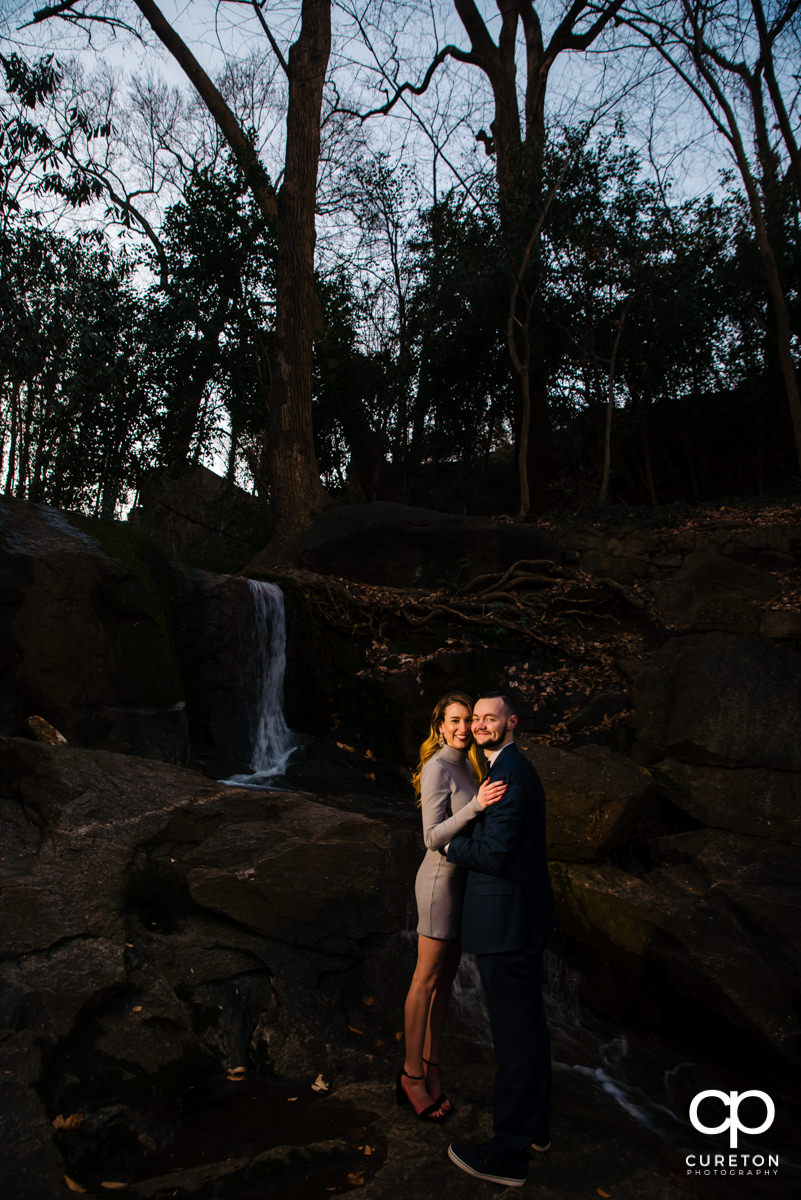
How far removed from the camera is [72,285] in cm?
1236

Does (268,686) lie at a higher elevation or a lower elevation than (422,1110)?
higher

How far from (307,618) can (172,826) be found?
537 cm

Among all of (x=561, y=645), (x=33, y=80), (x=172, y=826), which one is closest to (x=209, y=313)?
(x=33, y=80)

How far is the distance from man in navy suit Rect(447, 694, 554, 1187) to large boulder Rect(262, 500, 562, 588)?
8.69 m

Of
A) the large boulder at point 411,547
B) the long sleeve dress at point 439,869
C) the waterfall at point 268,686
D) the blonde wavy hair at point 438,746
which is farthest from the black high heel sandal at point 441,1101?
the large boulder at point 411,547

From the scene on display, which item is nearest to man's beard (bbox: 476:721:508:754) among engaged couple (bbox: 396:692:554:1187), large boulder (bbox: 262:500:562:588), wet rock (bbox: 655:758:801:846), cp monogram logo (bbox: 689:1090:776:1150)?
engaged couple (bbox: 396:692:554:1187)

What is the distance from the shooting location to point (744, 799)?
6691 mm

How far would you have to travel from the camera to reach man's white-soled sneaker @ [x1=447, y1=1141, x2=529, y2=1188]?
8.82ft

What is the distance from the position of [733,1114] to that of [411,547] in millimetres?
8782

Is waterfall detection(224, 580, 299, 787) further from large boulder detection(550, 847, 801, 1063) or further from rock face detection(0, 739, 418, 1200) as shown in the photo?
large boulder detection(550, 847, 801, 1063)

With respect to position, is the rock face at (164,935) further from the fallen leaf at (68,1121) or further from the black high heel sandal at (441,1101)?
the black high heel sandal at (441,1101)

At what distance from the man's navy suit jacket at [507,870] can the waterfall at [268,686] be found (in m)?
5.60

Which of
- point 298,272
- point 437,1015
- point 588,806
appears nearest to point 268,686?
point 588,806

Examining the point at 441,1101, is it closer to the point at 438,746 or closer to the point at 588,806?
the point at 438,746
